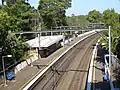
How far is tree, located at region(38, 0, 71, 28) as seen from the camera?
108000 mm

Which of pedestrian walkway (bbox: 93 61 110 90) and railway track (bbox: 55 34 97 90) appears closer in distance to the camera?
pedestrian walkway (bbox: 93 61 110 90)

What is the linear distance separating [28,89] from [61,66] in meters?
17.4

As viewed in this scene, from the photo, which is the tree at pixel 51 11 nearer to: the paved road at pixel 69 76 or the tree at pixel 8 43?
the paved road at pixel 69 76

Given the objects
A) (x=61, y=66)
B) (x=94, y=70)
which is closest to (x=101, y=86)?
(x=94, y=70)

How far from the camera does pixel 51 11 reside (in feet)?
355

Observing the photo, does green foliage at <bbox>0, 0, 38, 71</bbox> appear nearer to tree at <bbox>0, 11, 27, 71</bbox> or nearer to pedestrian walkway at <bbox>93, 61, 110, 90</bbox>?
tree at <bbox>0, 11, 27, 71</bbox>

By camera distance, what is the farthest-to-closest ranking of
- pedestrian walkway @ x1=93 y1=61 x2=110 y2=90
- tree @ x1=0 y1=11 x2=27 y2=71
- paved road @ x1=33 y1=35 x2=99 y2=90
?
tree @ x1=0 y1=11 x2=27 y2=71 → paved road @ x1=33 y1=35 x2=99 y2=90 → pedestrian walkway @ x1=93 y1=61 x2=110 y2=90

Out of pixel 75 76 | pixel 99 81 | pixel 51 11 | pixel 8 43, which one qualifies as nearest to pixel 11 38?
pixel 8 43

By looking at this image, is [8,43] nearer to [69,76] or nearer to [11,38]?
[11,38]

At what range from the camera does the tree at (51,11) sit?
10800 centimetres

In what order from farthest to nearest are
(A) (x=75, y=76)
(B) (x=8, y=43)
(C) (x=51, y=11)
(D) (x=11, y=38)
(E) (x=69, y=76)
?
(C) (x=51, y=11) → (D) (x=11, y=38) → (B) (x=8, y=43) → (E) (x=69, y=76) → (A) (x=75, y=76)

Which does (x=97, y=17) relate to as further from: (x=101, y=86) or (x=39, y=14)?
(x=101, y=86)

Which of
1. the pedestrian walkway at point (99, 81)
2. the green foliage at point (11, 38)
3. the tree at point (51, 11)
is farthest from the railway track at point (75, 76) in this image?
the tree at point (51, 11)

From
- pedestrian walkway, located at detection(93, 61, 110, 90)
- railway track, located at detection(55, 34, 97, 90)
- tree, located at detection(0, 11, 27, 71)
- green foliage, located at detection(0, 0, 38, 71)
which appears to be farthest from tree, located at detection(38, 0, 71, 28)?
pedestrian walkway, located at detection(93, 61, 110, 90)
